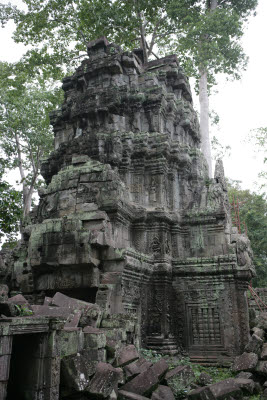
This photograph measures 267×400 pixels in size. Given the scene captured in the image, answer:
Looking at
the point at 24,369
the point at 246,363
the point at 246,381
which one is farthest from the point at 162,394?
the point at 246,363

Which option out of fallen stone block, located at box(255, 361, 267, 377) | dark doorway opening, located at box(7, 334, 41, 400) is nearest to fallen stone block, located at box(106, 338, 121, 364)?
dark doorway opening, located at box(7, 334, 41, 400)

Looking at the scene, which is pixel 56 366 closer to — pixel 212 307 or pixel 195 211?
pixel 212 307

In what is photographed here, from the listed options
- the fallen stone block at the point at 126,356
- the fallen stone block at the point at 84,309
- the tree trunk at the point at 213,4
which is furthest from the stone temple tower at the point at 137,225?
the tree trunk at the point at 213,4

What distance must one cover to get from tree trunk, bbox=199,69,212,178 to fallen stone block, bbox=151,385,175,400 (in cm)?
1364

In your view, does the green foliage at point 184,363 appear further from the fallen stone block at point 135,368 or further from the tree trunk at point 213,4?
the tree trunk at point 213,4

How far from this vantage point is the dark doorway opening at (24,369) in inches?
166

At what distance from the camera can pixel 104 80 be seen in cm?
1323

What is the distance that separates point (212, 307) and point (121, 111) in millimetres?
6922

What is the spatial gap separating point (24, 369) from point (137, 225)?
6743mm

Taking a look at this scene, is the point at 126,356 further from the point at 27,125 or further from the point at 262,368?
the point at 27,125

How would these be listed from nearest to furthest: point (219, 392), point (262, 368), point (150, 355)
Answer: point (219, 392)
point (262, 368)
point (150, 355)

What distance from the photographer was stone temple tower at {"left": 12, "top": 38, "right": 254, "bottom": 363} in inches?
343

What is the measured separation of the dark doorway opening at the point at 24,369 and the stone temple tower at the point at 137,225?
3.42m

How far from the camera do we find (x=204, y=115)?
19359 millimetres
